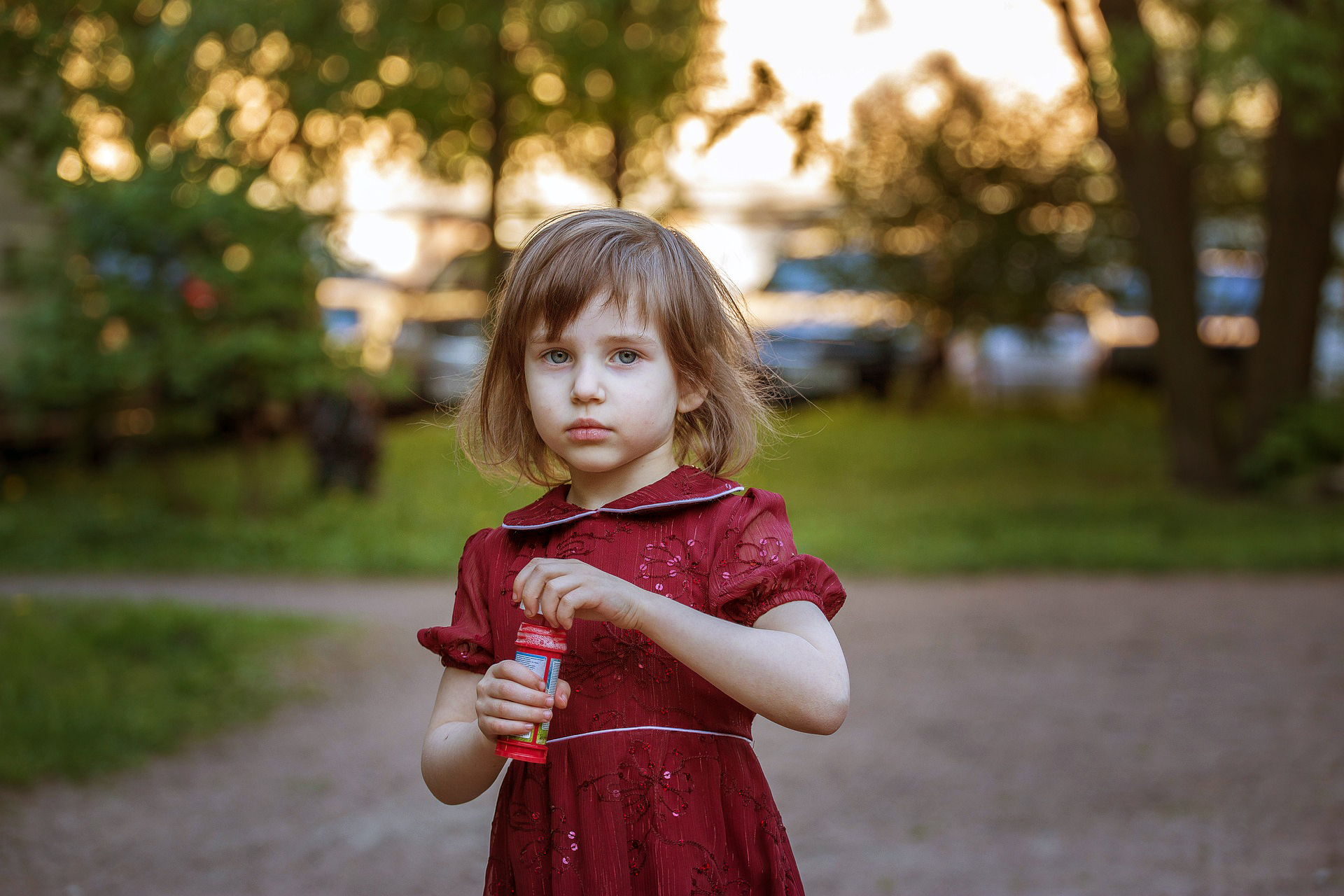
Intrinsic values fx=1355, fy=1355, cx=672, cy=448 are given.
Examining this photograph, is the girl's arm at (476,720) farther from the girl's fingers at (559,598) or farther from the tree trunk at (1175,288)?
the tree trunk at (1175,288)

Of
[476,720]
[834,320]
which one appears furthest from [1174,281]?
[476,720]

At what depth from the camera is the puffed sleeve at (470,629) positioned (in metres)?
1.74

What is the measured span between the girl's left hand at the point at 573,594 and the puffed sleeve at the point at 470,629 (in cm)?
22

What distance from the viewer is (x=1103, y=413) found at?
1912 centimetres

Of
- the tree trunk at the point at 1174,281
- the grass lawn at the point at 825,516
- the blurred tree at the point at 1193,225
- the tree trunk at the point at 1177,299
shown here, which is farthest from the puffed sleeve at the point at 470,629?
the tree trunk at the point at 1177,299

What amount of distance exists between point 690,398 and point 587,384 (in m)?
0.20

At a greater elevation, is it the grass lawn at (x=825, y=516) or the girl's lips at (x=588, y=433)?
the girl's lips at (x=588, y=433)

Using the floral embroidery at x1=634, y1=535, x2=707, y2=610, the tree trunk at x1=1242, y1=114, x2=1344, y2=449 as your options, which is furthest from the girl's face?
the tree trunk at x1=1242, y1=114, x2=1344, y2=449

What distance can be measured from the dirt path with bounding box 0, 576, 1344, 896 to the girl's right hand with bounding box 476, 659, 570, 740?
263 centimetres

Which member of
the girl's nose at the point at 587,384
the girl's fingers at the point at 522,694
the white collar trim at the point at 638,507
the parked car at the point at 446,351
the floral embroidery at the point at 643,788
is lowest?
the parked car at the point at 446,351

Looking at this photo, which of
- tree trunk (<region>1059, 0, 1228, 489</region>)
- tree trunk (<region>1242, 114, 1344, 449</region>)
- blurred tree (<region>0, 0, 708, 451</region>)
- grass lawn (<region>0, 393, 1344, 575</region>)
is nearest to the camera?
blurred tree (<region>0, 0, 708, 451</region>)

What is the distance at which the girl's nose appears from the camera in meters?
1.65

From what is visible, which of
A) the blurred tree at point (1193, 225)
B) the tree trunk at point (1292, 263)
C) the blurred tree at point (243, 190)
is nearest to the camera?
the blurred tree at point (243, 190)

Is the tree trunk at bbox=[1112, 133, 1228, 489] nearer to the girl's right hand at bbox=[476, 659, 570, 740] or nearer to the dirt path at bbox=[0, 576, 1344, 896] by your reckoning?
the dirt path at bbox=[0, 576, 1344, 896]
